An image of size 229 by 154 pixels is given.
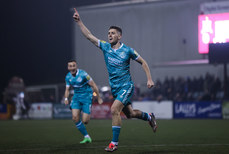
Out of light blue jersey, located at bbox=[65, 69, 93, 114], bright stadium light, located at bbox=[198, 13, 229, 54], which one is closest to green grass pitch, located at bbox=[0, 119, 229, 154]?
light blue jersey, located at bbox=[65, 69, 93, 114]

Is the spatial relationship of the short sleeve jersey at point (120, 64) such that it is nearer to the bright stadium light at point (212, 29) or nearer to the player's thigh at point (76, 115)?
the player's thigh at point (76, 115)

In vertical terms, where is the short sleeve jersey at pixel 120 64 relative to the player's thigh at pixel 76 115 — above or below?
above

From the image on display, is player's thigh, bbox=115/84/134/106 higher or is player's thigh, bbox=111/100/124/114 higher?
player's thigh, bbox=115/84/134/106

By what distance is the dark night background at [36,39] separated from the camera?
35.2 m

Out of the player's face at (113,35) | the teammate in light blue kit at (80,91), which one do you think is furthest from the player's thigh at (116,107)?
the teammate in light blue kit at (80,91)

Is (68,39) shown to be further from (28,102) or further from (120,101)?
(120,101)

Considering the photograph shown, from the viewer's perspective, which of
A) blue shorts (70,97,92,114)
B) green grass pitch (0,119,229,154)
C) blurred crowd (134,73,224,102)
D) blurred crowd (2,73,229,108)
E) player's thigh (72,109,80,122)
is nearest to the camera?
green grass pitch (0,119,229,154)

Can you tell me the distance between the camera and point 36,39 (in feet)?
124

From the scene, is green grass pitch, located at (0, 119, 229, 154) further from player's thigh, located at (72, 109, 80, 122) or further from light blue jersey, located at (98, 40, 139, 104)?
light blue jersey, located at (98, 40, 139, 104)

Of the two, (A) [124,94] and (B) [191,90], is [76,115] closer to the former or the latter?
(A) [124,94]

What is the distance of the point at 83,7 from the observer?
129 ft

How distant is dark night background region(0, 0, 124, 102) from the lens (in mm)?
35219

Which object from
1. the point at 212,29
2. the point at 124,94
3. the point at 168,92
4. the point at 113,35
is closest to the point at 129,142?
the point at 124,94

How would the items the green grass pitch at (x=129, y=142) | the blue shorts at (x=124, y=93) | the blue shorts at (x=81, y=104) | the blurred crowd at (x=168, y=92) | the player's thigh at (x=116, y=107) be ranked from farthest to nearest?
the blurred crowd at (x=168, y=92) < the blue shorts at (x=81, y=104) < the green grass pitch at (x=129, y=142) < the blue shorts at (x=124, y=93) < the player's thigh at (x=116, y=107)
